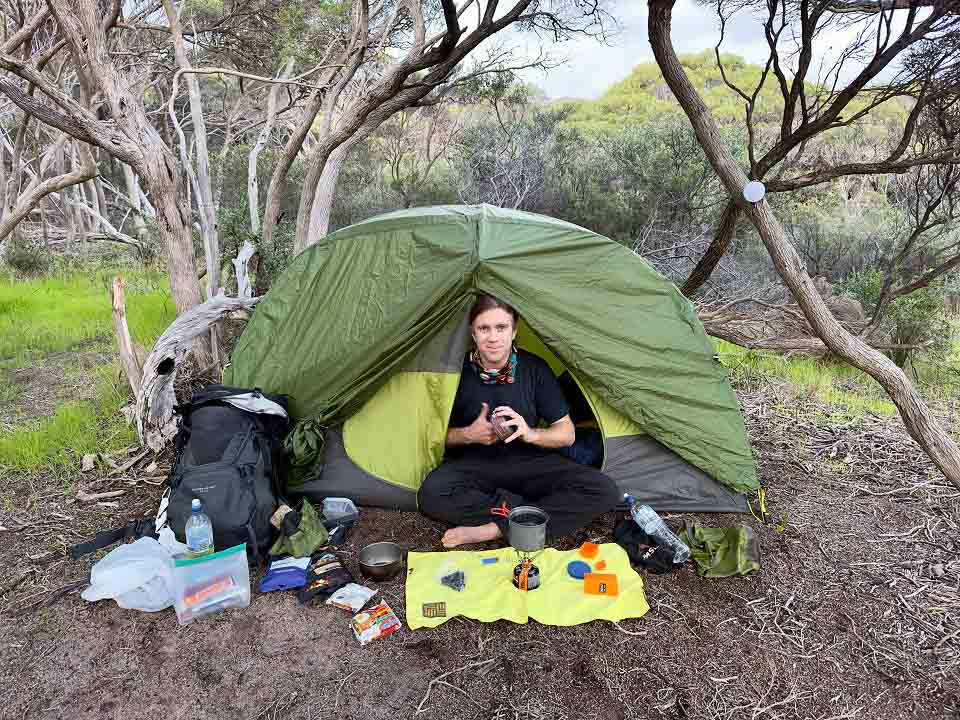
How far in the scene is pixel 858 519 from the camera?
10.2ft

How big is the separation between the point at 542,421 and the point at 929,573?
1.79 metres

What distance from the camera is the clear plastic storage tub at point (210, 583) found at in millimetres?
2348

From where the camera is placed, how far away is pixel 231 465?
263 cm

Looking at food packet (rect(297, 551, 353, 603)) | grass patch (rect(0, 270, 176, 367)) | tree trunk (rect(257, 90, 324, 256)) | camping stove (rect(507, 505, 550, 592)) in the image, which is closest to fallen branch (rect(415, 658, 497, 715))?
camping stove (rect(507, 505, 550, 592))

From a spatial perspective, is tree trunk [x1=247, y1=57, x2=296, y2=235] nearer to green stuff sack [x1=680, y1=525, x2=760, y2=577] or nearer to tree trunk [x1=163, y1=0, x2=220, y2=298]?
tree trunk [x1=163, y1=0, x2=220, y2=298]

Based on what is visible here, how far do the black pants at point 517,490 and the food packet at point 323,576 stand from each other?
48cm

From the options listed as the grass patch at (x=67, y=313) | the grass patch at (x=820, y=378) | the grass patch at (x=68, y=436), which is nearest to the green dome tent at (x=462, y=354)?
the grass patch at (x=68, y=436)

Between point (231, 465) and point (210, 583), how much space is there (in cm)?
48

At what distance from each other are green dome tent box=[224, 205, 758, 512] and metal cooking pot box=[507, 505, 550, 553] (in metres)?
0.58

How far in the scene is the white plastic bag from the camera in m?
2.40

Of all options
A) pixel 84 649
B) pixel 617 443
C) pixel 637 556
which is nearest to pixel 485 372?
pixel 617 443

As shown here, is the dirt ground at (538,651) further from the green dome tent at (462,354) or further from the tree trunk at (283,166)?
the tree trunk at (283,166)

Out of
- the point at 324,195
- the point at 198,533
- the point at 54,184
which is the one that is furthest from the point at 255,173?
the point at 198,533

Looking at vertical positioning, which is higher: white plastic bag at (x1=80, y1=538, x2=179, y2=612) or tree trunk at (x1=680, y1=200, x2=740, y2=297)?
tree trunk at (x1=680, y1=200, x2=740, y2=297)
